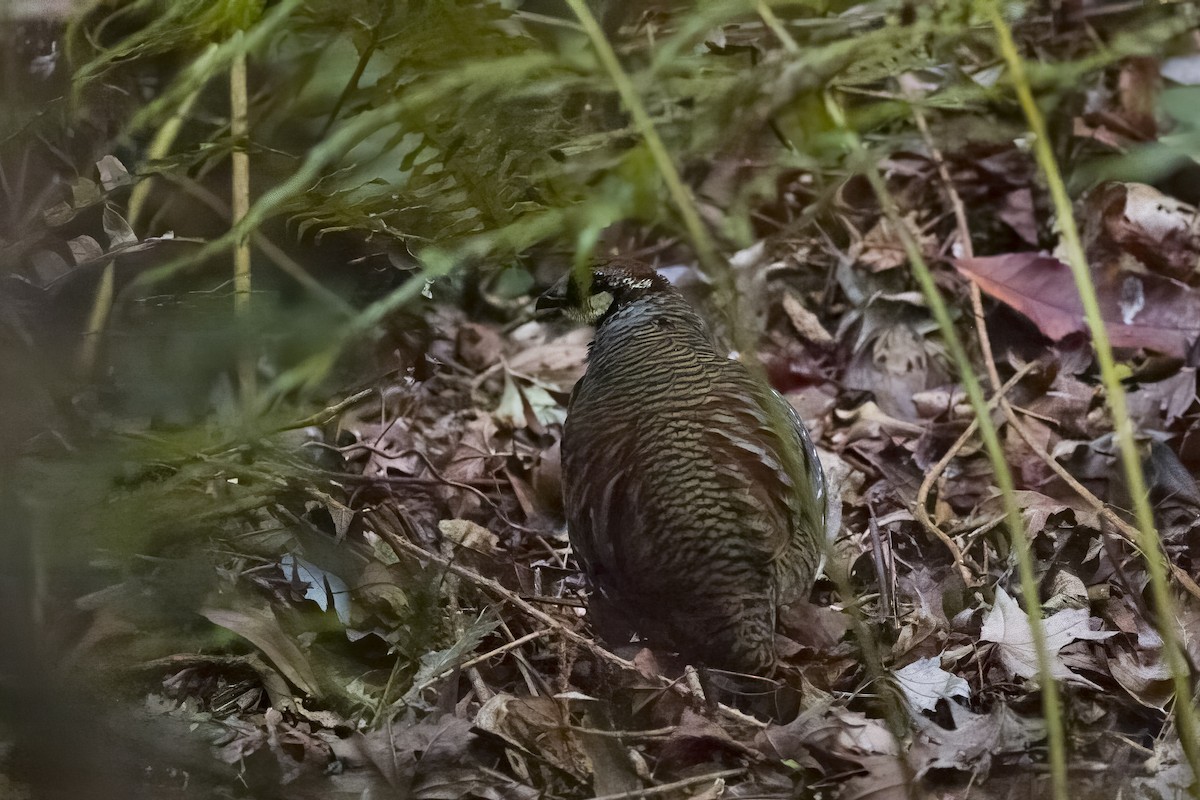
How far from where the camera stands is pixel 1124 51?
3.09m

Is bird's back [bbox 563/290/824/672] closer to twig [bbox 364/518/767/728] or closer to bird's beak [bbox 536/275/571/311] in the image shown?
twig [bbox 364/518/767/728]

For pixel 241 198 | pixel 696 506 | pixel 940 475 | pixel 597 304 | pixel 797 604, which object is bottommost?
pixel 940 475

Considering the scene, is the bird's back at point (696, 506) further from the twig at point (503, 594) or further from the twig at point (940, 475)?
the twig at point (940, 475)

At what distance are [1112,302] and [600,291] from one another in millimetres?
1479

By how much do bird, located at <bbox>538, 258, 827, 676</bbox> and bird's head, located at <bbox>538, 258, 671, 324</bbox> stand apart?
183 mm

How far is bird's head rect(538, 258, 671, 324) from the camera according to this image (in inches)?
76.5

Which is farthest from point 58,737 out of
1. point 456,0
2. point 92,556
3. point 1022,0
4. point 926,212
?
point 1022,0

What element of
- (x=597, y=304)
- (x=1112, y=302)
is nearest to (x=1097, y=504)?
(x=1112, y=302)

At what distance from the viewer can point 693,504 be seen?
1.56 meters

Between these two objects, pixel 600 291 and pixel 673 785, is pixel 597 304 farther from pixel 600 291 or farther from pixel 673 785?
pixel 673 785

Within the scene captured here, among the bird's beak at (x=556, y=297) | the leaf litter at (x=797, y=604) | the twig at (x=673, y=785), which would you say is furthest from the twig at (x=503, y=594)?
the bird's beak at (x=556, y=297)

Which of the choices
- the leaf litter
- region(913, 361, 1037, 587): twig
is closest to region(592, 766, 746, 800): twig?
the leaf litter

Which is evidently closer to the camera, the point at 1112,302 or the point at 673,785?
the point at 673,785

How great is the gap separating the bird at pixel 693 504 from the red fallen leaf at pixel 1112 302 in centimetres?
108
